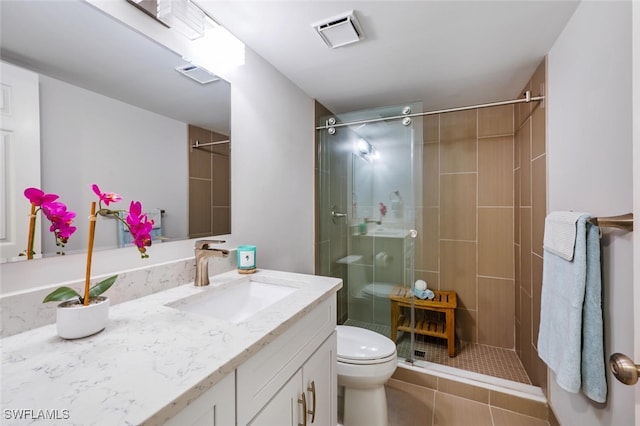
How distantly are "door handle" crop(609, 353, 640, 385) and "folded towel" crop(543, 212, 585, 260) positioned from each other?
0.72 m

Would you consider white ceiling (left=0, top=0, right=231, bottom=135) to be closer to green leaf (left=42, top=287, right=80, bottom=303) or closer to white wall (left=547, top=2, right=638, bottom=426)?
green leaf (left=42, top=287, right=80, bottom=303)

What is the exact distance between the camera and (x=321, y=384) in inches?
41.1

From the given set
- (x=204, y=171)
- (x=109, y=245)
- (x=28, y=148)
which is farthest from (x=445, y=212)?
(x=28, y=148)

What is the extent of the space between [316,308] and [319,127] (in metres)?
1.64

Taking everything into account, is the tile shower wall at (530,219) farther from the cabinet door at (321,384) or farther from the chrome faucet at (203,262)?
the chrome faucet at (203,262)

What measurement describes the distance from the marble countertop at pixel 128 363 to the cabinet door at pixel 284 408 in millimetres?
196

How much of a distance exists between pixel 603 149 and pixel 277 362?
1.39 m

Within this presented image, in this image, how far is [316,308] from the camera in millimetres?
1001

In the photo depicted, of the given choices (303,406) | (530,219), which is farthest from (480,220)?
(303,406)

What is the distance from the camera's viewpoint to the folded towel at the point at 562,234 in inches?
42.2

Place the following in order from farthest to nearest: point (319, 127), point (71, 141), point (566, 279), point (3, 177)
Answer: point (319, 127), point (566, 279), point (71, 141), point (3, 177)

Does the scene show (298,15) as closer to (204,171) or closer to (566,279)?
(204,171)

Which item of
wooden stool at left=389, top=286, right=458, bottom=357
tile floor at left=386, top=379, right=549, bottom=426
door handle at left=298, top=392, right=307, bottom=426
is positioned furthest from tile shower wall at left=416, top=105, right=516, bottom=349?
door handle at left=298, top=392, right=307, bottom=426

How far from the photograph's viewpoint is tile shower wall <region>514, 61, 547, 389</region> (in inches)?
65.2
